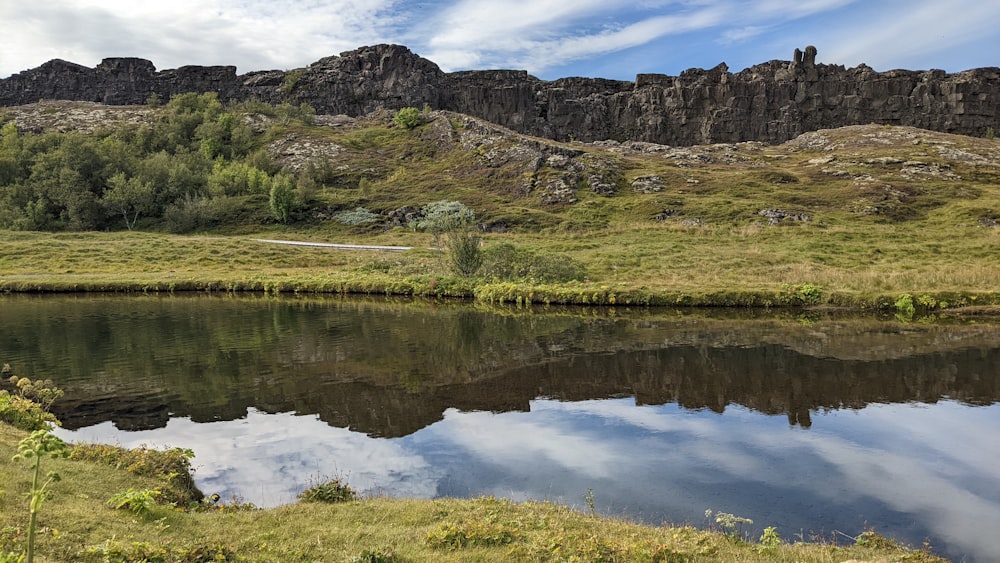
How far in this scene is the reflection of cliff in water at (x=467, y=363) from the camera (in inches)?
861

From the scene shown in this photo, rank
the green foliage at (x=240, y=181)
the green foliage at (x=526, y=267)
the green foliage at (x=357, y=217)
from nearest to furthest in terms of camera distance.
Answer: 1. the green foliage at (x=526, y=267)
2. the green foliage at (x=357, y=217)
3. the green foliage at (x=240, y=181)

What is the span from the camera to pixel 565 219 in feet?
274

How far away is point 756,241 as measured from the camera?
199ft

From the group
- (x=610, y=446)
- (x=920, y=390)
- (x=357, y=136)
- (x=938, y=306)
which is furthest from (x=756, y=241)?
(x=357, y=136)

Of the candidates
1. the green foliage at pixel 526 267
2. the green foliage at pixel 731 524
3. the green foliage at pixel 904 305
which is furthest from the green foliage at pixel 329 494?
the green foliage at pixel 904 305

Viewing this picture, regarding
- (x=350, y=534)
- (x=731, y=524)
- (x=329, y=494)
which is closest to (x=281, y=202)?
(x=329, y=494)

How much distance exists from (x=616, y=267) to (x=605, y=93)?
142178 mm

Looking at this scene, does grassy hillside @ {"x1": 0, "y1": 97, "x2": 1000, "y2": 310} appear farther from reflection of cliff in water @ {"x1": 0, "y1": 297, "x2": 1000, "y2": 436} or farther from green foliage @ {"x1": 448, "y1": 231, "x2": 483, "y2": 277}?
reflection of cliff in water @ {"x1": 0, "y1": 297, "x2": 1000, "y2": 436}

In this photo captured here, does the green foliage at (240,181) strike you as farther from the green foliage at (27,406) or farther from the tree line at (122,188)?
the green foliage at (27,406)

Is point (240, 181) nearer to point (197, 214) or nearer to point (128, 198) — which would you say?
point (197, 214)

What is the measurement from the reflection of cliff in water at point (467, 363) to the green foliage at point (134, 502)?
873 cm

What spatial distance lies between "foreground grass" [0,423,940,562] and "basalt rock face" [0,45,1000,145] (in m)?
160

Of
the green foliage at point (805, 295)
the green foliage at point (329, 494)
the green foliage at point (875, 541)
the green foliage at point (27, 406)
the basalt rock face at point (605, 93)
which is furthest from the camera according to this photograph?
the basalt rock face at point (605, 93)

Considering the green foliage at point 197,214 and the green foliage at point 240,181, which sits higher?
the green foliage at point 240,181
